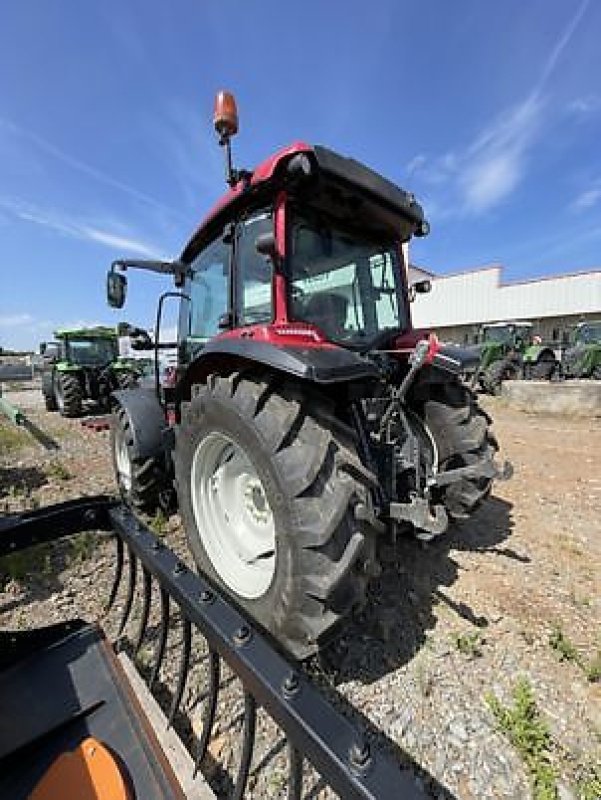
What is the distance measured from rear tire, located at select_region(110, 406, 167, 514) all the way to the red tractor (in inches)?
0.8

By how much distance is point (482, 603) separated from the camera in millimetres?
2479

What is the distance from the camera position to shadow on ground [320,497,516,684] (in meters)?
2.03

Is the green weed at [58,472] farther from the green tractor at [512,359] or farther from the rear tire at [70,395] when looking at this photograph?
the green tractor at [512,359]

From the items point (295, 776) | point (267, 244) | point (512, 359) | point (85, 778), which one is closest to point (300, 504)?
point (295, 776)

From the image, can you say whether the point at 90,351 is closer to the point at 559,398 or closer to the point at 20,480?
the point at 20,480

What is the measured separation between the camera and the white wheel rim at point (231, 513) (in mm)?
2219

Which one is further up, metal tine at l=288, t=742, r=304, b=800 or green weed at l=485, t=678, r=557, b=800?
metal tine at l=288, t=742, r=304, b=800

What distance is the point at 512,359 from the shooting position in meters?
14.3

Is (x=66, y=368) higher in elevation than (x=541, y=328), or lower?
lower

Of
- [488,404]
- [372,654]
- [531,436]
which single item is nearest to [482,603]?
[372,654]

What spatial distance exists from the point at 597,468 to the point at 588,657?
12.4ft

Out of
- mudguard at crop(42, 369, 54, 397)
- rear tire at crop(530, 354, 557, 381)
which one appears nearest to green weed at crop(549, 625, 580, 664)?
mudguard at crop(42, 369, 54, 397)

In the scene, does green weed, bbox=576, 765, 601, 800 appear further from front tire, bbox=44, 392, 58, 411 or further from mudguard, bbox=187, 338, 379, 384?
front tire, bbox=44, 392, 58, 411

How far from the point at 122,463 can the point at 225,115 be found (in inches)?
110
